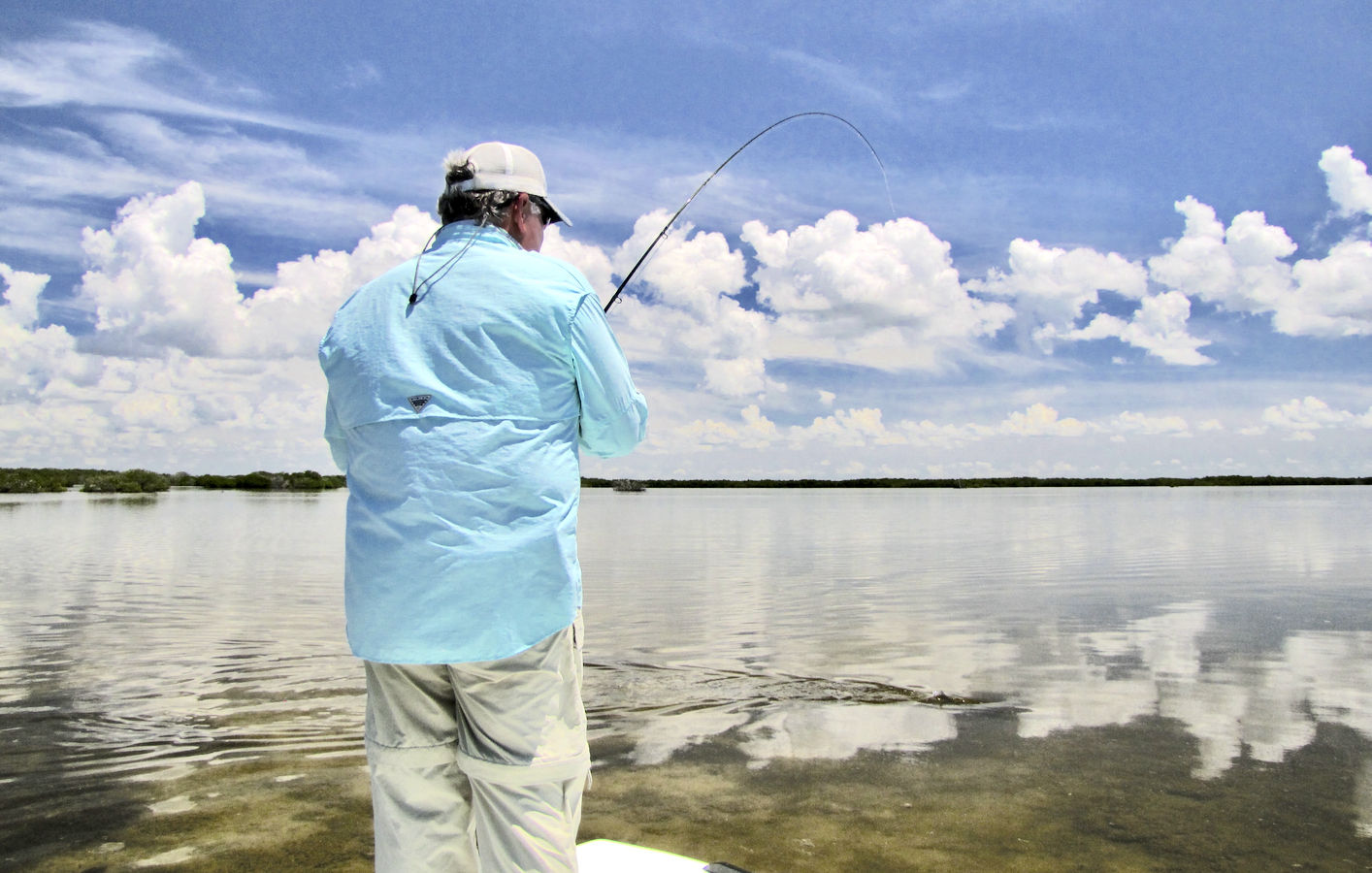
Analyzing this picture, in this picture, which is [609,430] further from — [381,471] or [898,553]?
[898,553]

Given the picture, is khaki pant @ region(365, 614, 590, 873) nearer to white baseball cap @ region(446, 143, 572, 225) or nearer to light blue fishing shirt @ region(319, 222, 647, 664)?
light blue fishing shirt @ region(319, 222, 647, 664)

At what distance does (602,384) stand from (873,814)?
2.81m

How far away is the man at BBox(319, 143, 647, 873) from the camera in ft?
5.98

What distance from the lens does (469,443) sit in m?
1.82

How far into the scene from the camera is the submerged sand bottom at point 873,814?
11.1ft

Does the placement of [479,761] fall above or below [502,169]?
below

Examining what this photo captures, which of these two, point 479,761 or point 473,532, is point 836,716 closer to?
point 479,761

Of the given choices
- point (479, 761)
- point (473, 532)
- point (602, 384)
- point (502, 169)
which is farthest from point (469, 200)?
point (479, 761)

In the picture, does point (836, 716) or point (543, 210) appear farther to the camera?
point (836, 716)

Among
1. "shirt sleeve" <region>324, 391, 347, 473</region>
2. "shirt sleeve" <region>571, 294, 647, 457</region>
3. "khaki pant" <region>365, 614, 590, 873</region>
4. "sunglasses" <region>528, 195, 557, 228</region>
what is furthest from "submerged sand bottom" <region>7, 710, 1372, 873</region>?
"sunglasses" <region>528, 195, 557, 228</region>

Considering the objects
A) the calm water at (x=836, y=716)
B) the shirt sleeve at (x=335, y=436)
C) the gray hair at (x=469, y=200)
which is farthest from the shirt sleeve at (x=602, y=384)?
the calm water at (x=836, y=716)

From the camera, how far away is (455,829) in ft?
6.58

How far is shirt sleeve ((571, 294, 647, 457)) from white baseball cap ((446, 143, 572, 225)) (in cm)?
41

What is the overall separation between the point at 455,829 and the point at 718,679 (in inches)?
207
